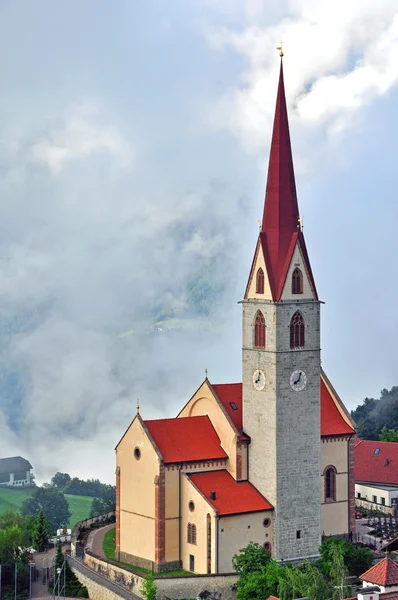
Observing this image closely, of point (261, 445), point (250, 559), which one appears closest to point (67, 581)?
point (250, 559)

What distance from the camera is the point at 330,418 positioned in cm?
8550

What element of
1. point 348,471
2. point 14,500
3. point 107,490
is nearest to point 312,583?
point 348,471

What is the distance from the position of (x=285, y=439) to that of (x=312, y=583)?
11913mm

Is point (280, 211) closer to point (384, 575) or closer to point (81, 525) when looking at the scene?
point (384, 575)

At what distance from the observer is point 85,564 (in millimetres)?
82312

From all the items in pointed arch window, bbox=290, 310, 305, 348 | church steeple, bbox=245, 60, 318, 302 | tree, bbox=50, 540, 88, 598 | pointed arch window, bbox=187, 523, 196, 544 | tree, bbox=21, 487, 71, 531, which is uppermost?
church steeple, bbox=245, 60, 318, 302

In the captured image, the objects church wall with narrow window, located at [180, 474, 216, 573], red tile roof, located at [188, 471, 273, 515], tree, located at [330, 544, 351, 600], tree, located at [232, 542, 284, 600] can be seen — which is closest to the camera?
tree, located at [330, 544, 351, 600]

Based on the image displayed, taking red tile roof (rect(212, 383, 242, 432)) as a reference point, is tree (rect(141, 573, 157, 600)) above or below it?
below

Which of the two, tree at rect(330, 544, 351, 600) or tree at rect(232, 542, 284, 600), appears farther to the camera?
tree at rect(232, 542, 284, 600)

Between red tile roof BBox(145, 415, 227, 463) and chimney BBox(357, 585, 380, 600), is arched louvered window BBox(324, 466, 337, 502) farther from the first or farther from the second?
chimney BBox(357, 585, 380, 600)

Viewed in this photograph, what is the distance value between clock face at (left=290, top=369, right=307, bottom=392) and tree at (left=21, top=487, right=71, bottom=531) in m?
58.6

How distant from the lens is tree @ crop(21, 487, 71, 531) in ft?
435

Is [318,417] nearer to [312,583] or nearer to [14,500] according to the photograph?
[312,583]

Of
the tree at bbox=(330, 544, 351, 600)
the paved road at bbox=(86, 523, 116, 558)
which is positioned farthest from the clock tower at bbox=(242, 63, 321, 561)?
the paved road at bbox=(86, 523, 116, 558)
